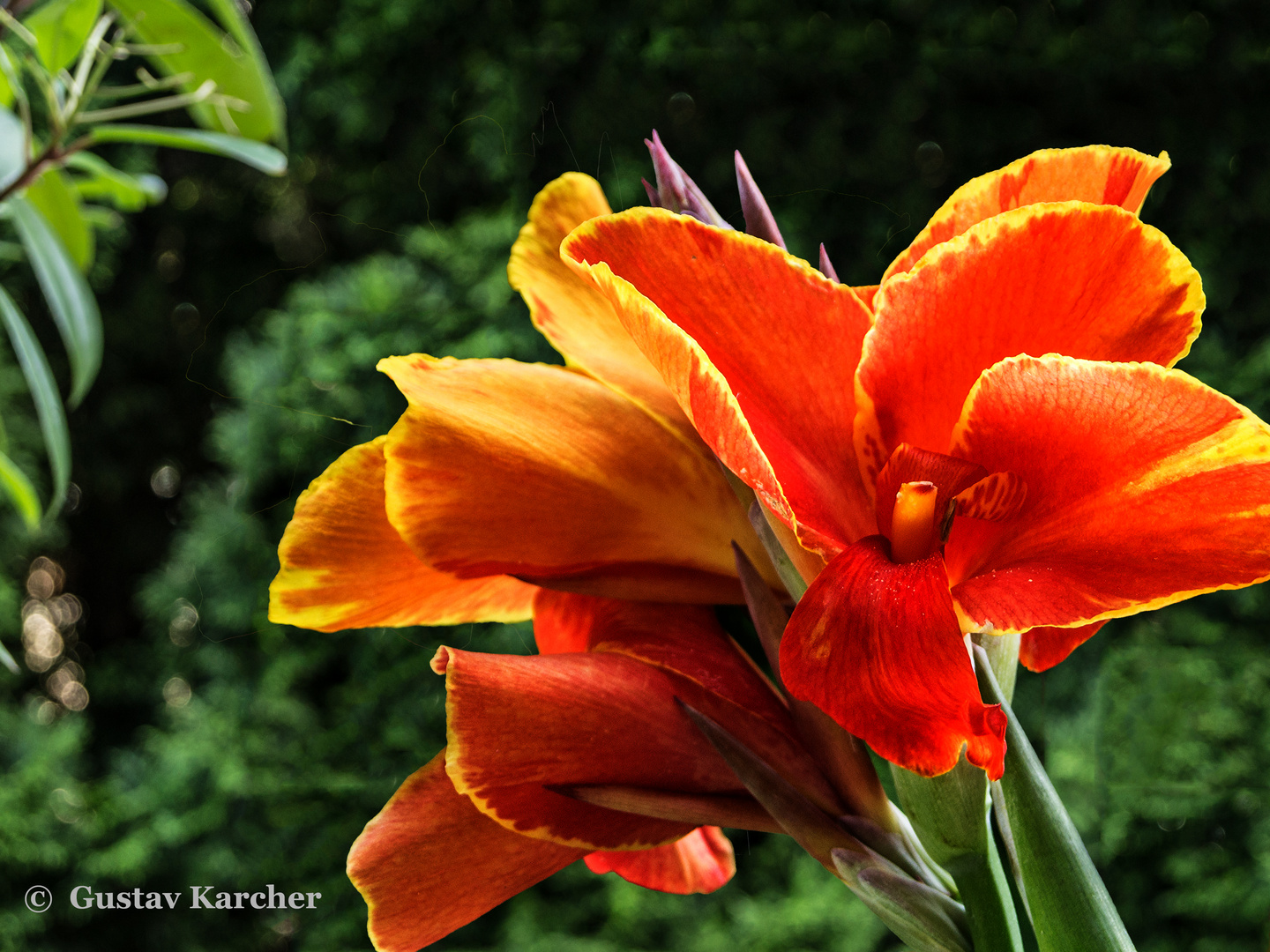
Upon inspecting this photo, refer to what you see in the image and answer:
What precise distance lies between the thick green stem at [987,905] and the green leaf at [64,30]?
0.48 metres

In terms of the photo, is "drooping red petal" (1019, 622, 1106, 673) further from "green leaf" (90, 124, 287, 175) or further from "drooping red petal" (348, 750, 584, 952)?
"green leaf" (90, 124, 287, 175)

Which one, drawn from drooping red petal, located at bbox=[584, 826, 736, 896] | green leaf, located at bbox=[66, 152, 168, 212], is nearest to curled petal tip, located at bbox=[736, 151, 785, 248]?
drooping red petal, located at bbox=[584, 826, 736, 896]

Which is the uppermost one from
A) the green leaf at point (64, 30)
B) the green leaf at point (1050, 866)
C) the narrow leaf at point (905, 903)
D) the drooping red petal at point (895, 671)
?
the green leaf at point (64, 30)

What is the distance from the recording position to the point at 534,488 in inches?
7.3

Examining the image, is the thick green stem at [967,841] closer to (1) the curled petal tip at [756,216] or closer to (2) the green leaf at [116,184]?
(1) the curled petal tip at [756,216]

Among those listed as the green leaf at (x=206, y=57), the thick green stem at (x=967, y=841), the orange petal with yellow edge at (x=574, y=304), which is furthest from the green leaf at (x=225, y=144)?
the thick green stem at (x=967, y=841)

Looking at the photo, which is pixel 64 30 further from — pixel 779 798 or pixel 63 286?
pixel 779 798

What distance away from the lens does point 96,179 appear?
62 cm

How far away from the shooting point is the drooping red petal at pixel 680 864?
0.71 feet

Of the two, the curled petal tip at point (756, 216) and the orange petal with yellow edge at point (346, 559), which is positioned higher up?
the curled petal tip at point (756, 216)

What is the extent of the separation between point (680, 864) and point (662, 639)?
7cm

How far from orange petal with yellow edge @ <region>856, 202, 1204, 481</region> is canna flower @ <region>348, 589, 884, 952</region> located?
5cm

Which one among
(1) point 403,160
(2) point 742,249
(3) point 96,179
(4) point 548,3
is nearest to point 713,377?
(2) point 742,249

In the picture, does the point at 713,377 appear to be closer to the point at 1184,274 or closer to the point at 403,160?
the point at 1184,274
